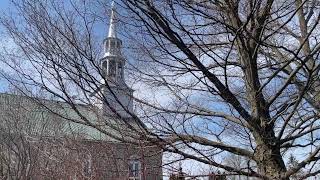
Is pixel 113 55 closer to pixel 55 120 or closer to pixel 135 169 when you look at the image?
pixel 135 169

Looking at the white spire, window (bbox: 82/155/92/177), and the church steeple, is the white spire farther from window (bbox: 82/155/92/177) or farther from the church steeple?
window (bbox: 82/155/92/177)

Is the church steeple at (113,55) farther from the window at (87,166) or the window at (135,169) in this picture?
the window at (87,166)

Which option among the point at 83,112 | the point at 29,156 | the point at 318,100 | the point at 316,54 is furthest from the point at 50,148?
the point at 316,54

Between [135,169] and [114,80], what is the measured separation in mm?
1520

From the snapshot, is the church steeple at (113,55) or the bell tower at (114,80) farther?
the church steeple at (113,55)

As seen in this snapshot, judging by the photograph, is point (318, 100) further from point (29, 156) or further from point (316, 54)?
point (29, 156)

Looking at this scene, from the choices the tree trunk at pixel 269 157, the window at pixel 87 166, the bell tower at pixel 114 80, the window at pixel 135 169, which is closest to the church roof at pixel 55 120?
the bell tower at pixel 114 80

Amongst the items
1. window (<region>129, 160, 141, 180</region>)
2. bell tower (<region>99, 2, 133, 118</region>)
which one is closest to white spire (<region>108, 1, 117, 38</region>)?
bell tower (<region>99, 2, 133, 118</region>)

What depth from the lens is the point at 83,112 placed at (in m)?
5.53

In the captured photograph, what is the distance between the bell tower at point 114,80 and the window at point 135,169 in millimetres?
1019

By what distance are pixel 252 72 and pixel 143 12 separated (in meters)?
1.33

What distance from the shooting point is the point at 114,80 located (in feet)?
17.6

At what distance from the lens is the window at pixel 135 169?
620 centimetres

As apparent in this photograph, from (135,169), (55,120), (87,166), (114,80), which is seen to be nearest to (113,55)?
(114,80)
